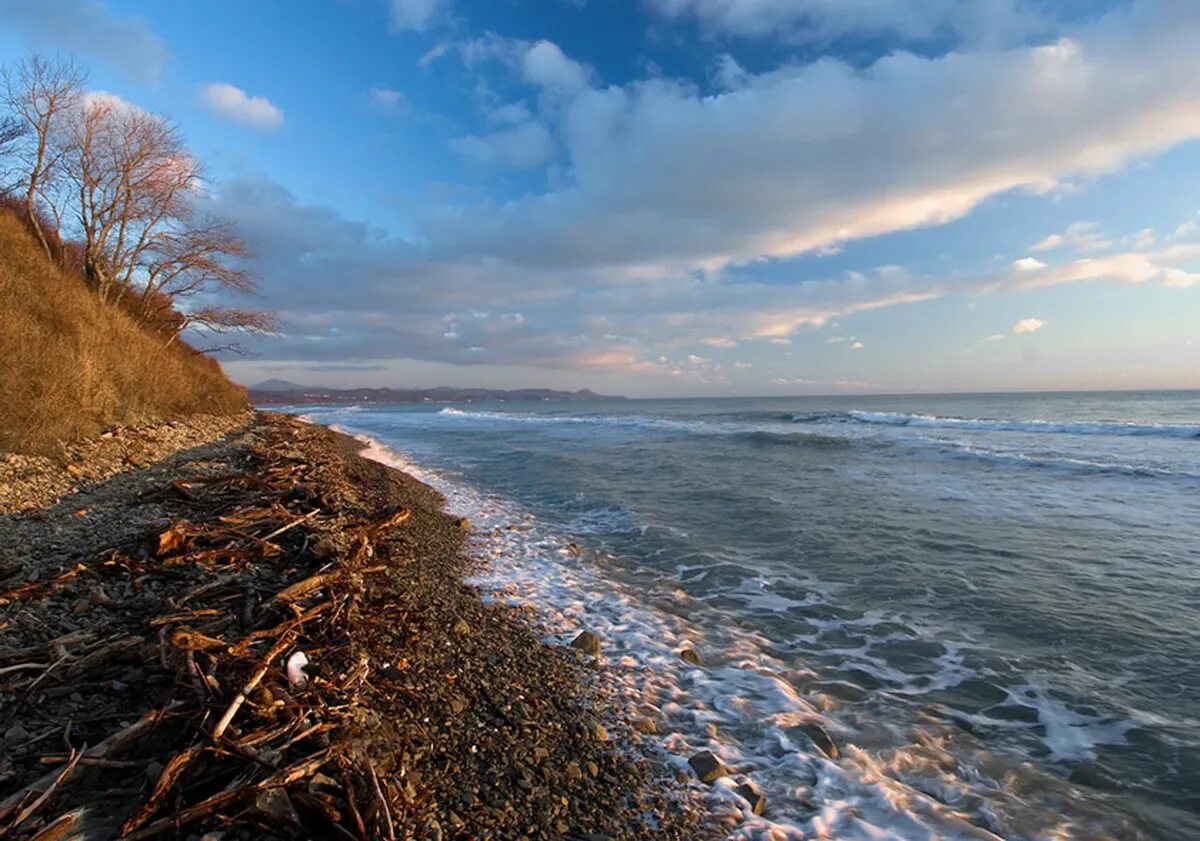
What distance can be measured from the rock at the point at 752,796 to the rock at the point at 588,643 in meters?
1.89

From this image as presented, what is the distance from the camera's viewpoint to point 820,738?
3.91 meters

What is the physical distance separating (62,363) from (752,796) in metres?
13.4

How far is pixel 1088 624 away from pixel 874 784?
168 inches

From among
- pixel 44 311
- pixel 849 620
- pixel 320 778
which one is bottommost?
pixel 849 620

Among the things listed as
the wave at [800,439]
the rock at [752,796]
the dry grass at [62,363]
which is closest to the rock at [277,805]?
the rock at [752,796]

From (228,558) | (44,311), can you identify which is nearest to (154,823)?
(228,558)

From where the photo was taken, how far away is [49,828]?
2006 mm

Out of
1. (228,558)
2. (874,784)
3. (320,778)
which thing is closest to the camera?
(320,778)

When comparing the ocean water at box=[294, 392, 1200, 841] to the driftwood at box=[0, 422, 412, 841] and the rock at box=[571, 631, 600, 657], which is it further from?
the driftwood at box=[0, 422, 412, 841]

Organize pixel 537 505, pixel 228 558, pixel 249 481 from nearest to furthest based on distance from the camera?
pixel 228 558, pixel 249 481, pixel 537 505

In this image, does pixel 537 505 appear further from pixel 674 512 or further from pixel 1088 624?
pixel 1088 624

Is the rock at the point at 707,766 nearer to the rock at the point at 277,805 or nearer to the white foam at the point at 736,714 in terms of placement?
the white foam at the point at 736,714

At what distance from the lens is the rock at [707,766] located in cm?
337

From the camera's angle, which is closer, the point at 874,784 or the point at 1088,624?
the point at 874,784
